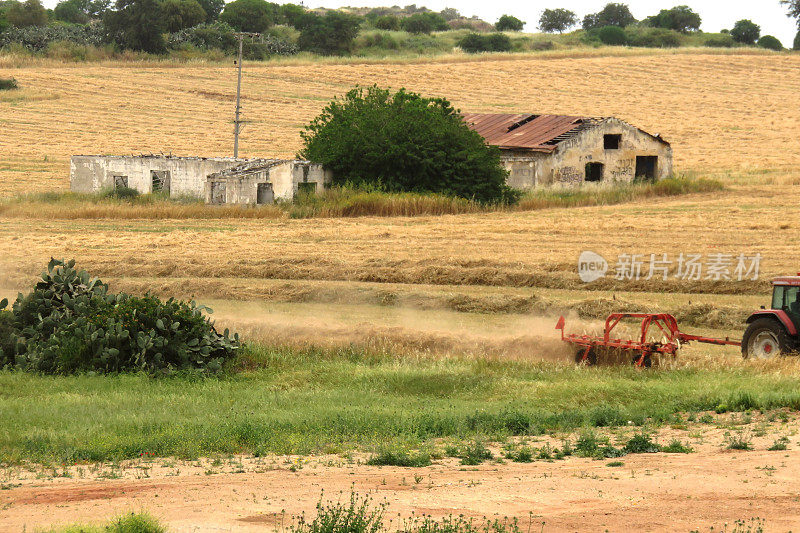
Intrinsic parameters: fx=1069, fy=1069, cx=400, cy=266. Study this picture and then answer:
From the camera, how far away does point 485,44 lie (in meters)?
102

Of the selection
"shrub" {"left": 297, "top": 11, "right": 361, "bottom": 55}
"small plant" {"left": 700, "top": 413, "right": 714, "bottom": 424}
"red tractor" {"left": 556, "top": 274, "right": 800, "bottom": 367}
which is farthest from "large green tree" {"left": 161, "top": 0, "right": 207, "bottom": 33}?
"small plant" {"left": 700, "top": 413, "right": 714, "bottom": 424}

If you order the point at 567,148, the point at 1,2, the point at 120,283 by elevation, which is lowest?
the point at 120,283

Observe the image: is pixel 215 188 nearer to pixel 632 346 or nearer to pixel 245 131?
pixel 245 131

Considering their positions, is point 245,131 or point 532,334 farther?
point 245,131

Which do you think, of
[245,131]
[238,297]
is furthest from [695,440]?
[245,131]

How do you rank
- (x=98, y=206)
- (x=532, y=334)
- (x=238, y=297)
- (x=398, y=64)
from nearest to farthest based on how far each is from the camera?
(x=532, y=334) → (x=238, y=297) → (x=98, y=206) → (x=398, y=64)

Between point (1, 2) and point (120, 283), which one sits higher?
point (1, 2)

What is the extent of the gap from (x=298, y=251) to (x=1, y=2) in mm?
105407

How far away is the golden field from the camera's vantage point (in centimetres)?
2480

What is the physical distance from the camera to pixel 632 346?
55.3ft

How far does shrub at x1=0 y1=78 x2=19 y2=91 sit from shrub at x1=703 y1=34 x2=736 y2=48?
7026 cm

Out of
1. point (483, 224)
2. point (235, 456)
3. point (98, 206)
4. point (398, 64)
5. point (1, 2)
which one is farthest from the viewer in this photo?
point (1, 2)

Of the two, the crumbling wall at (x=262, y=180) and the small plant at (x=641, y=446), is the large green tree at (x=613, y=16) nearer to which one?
the crumbling wall at (x=262, y=180)

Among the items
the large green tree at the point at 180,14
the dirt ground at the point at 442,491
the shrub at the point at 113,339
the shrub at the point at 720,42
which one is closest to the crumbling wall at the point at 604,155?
the shrub at the point at 113,339
